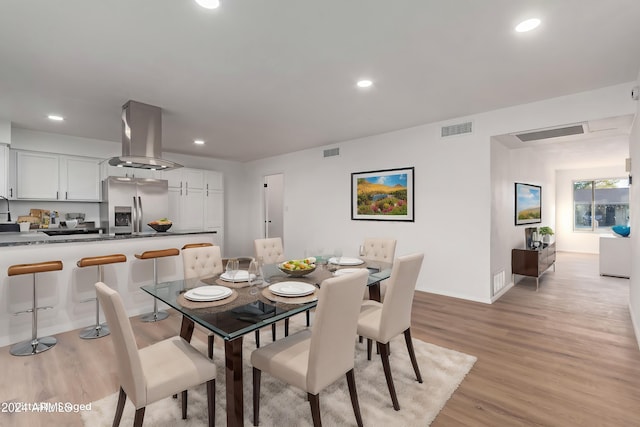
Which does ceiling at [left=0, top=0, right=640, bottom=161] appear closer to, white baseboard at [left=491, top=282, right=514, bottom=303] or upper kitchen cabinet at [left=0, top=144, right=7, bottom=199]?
upper kitchen cabinet at [left=0, top=144, right=7, bottom=199]

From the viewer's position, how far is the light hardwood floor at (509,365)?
1.94 m

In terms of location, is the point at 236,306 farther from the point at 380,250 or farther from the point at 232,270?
the point at 380,250

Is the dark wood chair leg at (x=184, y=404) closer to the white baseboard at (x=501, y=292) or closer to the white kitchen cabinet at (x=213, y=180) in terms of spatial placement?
→ the white baseboard at (x=501, y=292)

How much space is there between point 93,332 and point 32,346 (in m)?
0.47

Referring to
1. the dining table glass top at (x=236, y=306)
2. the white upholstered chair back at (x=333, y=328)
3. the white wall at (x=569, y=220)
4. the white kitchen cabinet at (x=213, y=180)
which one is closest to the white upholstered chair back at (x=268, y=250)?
the dining table glass top at (x=236, y=306)

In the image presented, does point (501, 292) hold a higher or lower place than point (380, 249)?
lower

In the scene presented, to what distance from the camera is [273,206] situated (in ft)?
25.7

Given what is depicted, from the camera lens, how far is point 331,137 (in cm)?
539

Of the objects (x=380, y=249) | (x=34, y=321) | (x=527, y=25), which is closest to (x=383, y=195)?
(x=380, y=249)

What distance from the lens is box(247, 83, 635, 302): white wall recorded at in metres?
3.61

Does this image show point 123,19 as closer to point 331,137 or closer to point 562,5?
point 562,5

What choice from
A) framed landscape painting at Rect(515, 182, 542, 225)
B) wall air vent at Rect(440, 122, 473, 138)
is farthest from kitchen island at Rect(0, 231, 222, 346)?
framed landscape painting at Rect(515, 182, 542, 225)

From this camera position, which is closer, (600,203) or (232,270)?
(232,270)

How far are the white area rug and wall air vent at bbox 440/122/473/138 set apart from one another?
3022 mm
